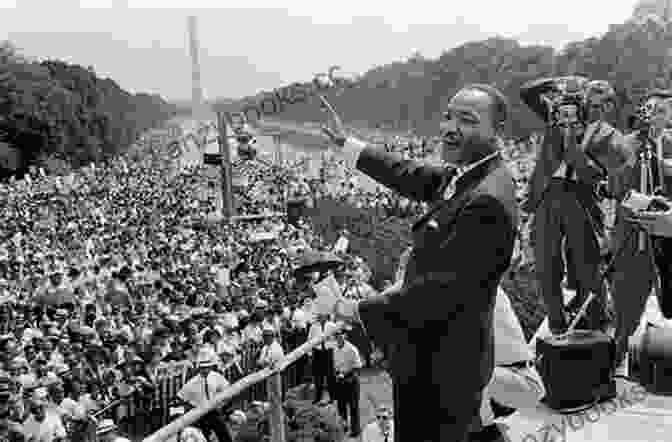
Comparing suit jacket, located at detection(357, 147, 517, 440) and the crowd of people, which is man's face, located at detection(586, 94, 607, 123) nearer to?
the crowd of people

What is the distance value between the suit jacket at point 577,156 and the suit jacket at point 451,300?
1891 mm

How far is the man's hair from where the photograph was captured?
322cm

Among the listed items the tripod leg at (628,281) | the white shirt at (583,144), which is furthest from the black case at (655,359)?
the white shirt at (583,144)

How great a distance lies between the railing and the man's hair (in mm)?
1591

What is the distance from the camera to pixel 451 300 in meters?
3.01

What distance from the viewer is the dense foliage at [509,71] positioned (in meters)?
39.2

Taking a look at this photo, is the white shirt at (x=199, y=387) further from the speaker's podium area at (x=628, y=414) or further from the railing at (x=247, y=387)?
the speaker's podium area at (x=628, y=414)

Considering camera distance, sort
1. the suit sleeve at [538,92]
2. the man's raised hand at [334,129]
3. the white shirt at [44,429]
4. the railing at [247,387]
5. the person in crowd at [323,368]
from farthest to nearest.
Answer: the person in crowd at [323,368] → the white shirt at [44,429] → the suit sleeve at [538,92] → the man's raised hand at [334,129] → the railing at [247,387]

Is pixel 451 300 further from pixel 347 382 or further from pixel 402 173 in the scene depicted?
pixel 347 382

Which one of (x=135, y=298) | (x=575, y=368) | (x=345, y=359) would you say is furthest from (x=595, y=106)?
(x=135, y=298)

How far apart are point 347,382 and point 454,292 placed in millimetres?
5025

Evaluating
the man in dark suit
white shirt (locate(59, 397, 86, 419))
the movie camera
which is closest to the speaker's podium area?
the man in dark suit

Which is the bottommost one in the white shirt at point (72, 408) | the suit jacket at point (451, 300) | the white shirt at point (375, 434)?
the white shirt at point (72, 408)

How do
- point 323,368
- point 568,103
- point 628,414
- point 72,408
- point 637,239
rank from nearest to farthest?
1. point 628,414
2. point 637,239
3. point 568,103
4. point 323,368
5. point 72,408
